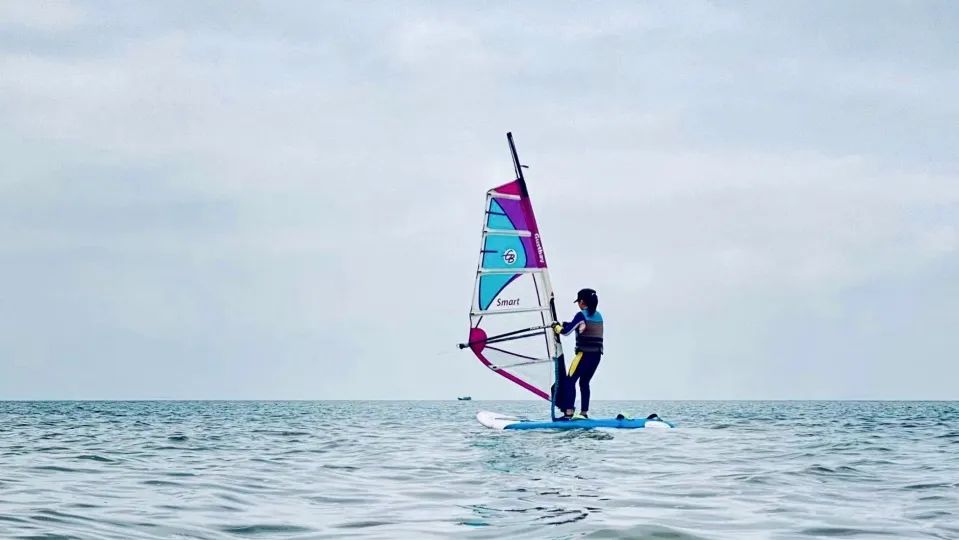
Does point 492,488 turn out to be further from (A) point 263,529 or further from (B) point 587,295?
(B) point 587,295

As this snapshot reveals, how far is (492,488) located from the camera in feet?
36.1

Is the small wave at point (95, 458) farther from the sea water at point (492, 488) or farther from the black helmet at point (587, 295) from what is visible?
the black helmet at point (587, 295)

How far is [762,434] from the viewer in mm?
21203

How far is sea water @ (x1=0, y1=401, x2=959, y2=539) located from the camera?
26.9ft

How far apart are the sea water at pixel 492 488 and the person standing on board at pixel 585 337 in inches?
93.1

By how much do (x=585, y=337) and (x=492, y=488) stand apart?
10.5 metres

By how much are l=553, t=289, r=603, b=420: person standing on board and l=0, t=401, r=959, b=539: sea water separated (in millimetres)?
2364

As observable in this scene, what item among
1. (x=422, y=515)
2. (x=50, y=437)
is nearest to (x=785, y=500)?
(x=422, y=515)

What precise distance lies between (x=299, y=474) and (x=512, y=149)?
11434 mm

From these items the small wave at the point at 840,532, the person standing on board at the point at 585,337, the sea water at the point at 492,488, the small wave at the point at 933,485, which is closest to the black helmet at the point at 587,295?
the person standing on board at the point at 585,337

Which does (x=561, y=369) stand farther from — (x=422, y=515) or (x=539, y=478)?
(x=422, y=515)

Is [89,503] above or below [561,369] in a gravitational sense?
below

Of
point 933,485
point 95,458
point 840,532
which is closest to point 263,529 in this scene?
point 840,532

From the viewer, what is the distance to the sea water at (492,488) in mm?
8203
